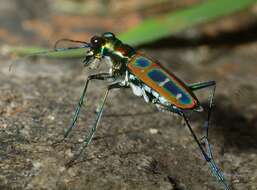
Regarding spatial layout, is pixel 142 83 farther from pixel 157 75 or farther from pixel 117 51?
pixel 117 51

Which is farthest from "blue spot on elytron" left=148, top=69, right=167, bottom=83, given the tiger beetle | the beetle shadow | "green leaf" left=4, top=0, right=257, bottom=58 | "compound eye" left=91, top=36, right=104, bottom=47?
"green leaf" left=4, top=0, right=257, bottom=58

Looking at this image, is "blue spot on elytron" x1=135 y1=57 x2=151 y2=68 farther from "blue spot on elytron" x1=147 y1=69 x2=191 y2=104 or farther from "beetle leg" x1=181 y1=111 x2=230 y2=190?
"beetle leg" x1=181 y1=111 x2=230 y2=190

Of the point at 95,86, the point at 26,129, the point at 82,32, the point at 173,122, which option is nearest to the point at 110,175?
the point at 26,129

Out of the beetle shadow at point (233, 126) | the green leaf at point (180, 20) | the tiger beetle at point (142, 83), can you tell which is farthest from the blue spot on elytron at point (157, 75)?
the green leaf at point (180, 20)

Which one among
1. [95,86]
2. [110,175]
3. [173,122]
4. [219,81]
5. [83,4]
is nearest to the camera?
[110,175]

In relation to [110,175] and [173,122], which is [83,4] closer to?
[173,122]
